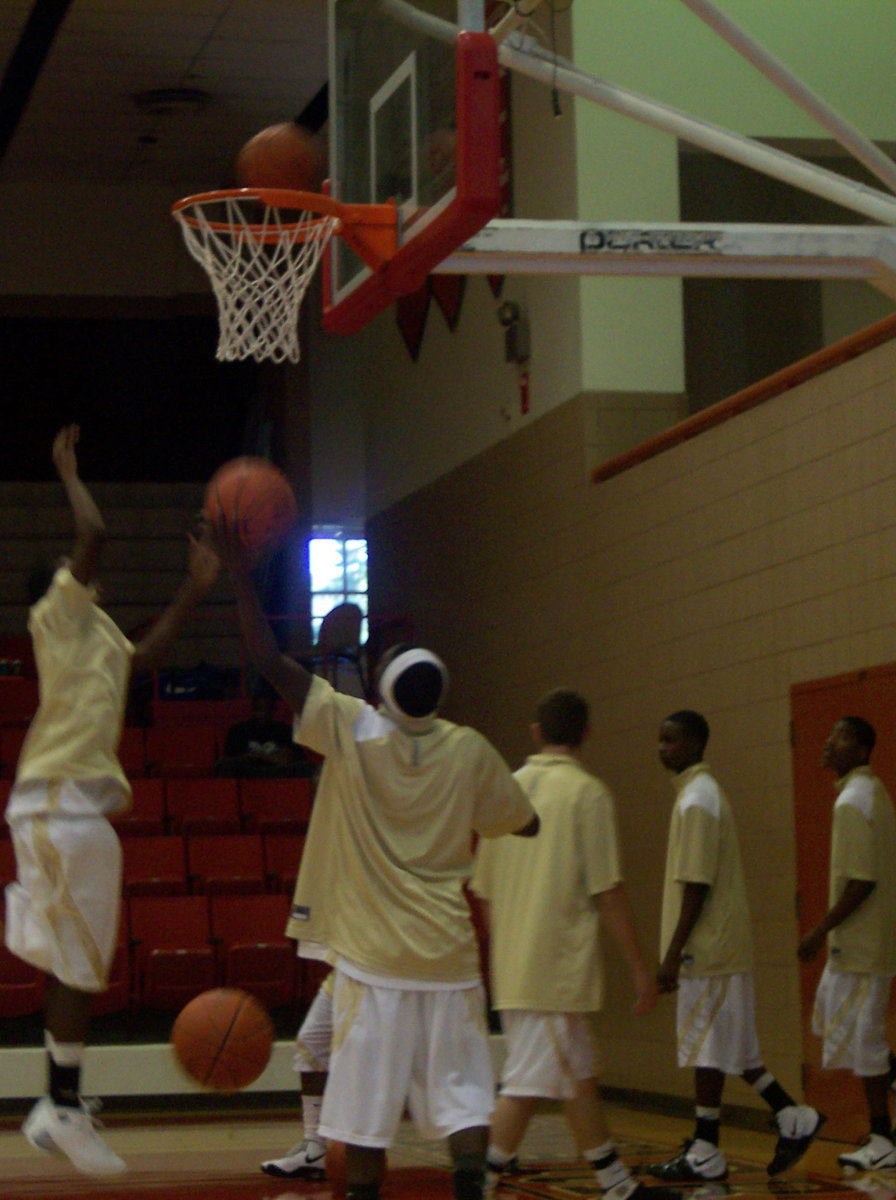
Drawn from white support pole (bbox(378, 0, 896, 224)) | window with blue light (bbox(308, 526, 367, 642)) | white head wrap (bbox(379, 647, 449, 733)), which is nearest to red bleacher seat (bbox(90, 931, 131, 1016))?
white head wrap (bbox(379, 647, 449, 733))

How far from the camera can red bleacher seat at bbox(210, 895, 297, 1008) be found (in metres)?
9.81

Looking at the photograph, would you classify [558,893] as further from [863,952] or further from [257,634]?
[257,634]

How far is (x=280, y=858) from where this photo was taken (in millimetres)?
11227

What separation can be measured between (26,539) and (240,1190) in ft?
45.4

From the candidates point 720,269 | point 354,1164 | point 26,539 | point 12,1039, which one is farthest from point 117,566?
point 354,1164

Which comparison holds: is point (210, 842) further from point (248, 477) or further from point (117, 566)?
point (117, 566)

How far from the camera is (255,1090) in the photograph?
9.55 metres

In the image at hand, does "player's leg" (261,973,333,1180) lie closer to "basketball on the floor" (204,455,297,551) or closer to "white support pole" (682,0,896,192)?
"basketball on the floor" (204,455,297,551)

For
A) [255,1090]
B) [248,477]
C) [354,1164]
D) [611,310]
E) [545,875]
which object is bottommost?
[255,1090]

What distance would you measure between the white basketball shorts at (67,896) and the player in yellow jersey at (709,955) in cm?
254

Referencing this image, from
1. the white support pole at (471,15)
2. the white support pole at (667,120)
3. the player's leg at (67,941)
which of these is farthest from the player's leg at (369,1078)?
the white support pole at (667,120)

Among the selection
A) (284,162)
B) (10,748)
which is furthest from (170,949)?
(284,162)

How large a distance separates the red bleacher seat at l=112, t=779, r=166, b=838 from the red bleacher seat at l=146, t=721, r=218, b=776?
90cm

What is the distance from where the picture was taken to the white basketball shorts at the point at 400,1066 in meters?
4.73
